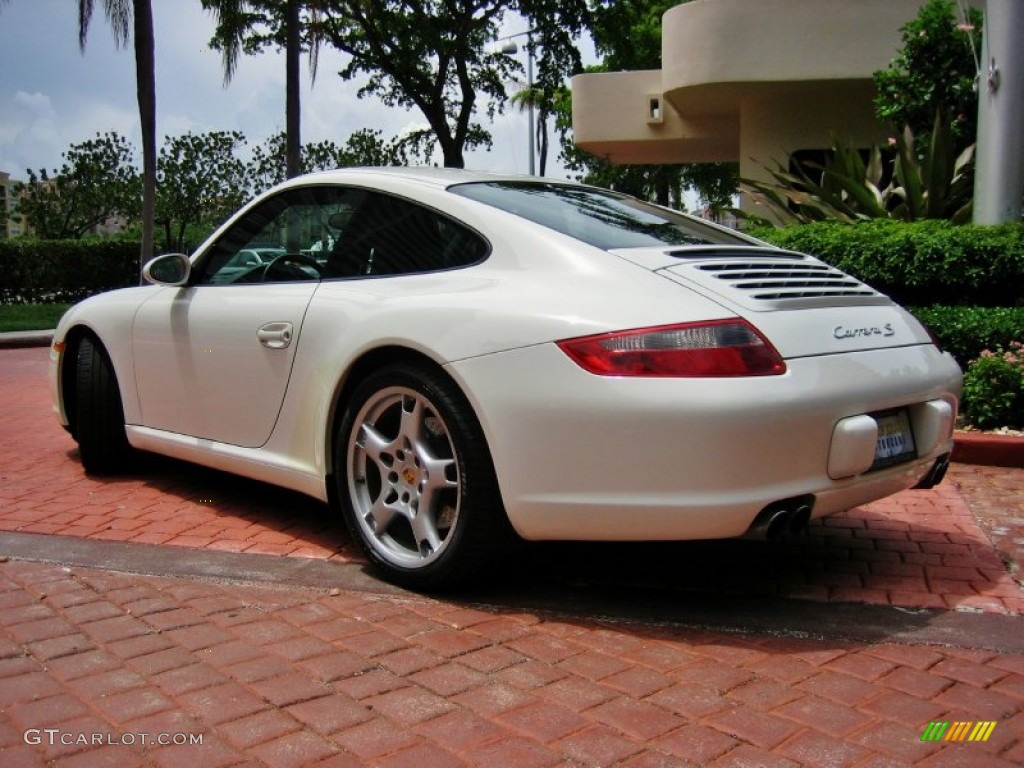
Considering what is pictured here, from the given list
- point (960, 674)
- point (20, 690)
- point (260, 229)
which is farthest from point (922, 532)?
point (20, 690)

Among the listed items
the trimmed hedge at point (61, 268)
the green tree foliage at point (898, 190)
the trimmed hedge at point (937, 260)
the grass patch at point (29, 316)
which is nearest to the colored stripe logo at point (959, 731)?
the trimmed hedge at point (937, 260)

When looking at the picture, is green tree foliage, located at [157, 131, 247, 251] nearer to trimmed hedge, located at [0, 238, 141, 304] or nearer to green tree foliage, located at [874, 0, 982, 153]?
trimmed hedge, located at [0, 238, 141, 304]

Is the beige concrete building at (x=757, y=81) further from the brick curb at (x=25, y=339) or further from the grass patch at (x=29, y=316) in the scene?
the grass patch at (x=29, y=316)

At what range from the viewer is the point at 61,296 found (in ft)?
76.2

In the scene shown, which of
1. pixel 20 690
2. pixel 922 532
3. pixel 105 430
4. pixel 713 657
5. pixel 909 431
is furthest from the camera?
pixel 105 430

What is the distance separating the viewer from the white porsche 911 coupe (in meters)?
2.89

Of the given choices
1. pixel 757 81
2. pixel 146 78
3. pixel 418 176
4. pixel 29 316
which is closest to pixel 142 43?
pixel 146 78

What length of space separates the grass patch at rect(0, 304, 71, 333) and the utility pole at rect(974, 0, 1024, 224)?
46.5 ft

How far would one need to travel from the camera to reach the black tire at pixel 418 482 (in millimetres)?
3170

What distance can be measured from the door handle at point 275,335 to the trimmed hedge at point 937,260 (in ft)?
15.2

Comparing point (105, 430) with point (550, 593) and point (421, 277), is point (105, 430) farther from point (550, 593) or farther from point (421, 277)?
point (550, 593)

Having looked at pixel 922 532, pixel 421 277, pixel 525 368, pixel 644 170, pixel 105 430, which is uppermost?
pixel 644 170

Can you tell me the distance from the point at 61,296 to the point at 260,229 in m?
20.9

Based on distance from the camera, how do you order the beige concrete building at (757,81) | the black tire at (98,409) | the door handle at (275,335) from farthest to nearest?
the beige concrete building at (757,81)
the black tire at (98,409)
the door handle at (275,335)
